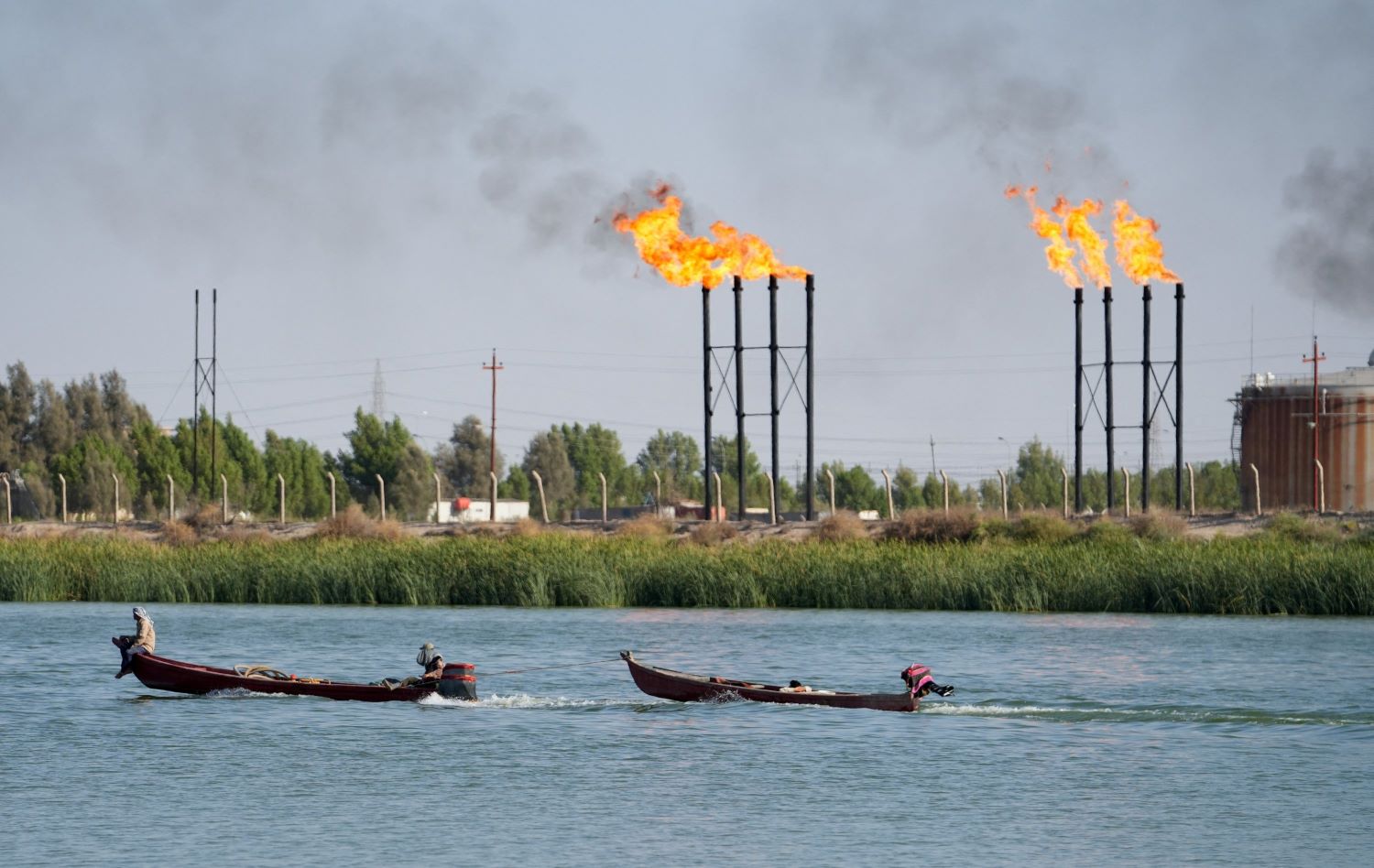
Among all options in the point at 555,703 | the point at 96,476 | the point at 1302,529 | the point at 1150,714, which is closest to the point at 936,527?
the point at 1302,529

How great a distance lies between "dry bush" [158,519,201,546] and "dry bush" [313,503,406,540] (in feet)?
16.6

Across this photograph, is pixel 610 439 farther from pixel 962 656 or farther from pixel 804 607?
pixel 962 656

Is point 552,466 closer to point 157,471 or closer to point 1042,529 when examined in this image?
point 157,471

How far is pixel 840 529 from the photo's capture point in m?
74.9

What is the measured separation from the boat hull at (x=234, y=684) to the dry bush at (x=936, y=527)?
118ft

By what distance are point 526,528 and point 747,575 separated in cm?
2132

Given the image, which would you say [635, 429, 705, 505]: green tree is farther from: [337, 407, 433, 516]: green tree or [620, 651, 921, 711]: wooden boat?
[620, 651, 921, 711]: wooden boat

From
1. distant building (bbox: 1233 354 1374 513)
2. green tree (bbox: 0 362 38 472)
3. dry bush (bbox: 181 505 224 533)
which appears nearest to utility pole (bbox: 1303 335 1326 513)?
distant building (bbox: 1233 354 1374 513)

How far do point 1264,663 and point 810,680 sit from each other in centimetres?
1051

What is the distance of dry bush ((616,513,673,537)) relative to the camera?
76938 mm

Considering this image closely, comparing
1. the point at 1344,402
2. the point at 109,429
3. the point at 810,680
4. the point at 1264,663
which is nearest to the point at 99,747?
the point at 810,680

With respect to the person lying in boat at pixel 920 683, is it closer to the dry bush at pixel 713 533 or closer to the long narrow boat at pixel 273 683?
the long narrow boat at pixel 273 683

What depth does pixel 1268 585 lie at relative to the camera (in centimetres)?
5328

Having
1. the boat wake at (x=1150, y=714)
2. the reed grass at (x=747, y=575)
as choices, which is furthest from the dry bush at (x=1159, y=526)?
the boat wake at (x=1150, y=714)
